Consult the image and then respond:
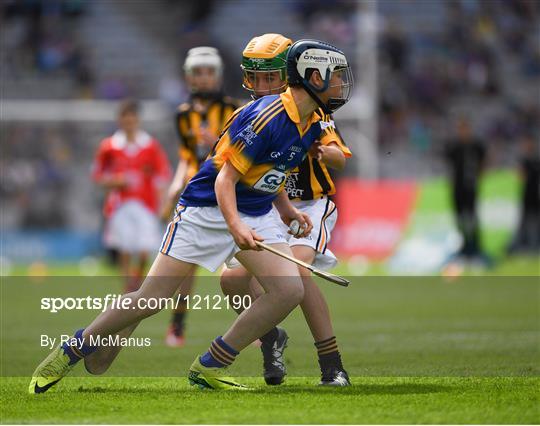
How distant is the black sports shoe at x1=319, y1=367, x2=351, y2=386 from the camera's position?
7285 mm

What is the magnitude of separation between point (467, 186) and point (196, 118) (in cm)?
1050

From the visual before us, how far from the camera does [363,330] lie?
1130cm

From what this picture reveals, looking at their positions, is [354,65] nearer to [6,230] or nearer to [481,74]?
[481,74]

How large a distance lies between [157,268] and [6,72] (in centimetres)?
2135

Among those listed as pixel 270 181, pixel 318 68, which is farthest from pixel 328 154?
pixel 318 68

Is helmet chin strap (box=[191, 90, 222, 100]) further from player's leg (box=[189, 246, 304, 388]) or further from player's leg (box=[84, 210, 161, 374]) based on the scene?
player's leg (box=[189, 246, 304, 388])

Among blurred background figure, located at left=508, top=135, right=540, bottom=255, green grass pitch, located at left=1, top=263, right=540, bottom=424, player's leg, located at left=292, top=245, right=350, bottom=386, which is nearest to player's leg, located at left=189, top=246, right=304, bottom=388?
green grass pitch, located at left=1, top=263, right=540, bottom=424

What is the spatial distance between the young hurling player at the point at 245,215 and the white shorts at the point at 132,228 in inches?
292

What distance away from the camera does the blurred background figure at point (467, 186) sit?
2045 centimetres

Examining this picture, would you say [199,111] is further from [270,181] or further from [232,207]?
[232,207]

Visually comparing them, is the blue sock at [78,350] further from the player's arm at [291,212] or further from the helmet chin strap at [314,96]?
the helmet chin strap at [314,96]

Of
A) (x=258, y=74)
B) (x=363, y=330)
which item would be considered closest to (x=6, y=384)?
(x=258, y=74)

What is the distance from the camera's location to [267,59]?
754 centimetres

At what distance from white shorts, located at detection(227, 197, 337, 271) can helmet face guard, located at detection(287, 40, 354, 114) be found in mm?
932
